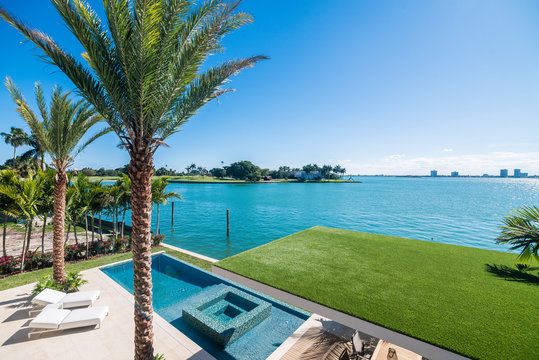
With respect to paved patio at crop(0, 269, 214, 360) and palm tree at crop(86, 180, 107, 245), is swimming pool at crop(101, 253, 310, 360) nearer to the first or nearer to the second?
paved patio at crop(0, 269, 214, 360)

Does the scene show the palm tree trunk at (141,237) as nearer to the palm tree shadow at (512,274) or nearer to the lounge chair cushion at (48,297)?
the lounge chair cushion at (48,297)

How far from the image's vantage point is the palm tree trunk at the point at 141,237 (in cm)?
407

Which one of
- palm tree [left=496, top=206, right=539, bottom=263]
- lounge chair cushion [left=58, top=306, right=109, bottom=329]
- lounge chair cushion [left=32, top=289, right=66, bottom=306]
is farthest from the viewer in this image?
lounge chair cushion [left=32, top=289, right=66, bottom=306]

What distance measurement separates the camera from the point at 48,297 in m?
6.81

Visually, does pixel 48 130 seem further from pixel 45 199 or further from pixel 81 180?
pixel 81 180

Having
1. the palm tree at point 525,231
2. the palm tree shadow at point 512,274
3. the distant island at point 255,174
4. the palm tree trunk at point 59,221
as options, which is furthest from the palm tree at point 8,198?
the distant island at point 255,174

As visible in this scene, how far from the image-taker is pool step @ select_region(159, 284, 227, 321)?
300 inches

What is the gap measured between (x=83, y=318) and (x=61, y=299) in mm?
1812

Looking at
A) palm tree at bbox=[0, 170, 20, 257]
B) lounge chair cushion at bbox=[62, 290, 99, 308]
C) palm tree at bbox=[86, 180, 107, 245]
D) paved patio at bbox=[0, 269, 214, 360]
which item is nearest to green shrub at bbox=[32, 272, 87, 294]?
paved patio at bbox=[0, 269, 214, 360]

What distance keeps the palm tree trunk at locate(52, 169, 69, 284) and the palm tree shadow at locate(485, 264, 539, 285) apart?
15.4 meters

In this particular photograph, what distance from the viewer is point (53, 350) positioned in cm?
531

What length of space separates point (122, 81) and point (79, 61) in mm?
910

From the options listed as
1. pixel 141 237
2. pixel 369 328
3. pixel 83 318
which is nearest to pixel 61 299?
pixel 83 318

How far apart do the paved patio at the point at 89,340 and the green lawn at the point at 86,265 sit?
7.44 feet
